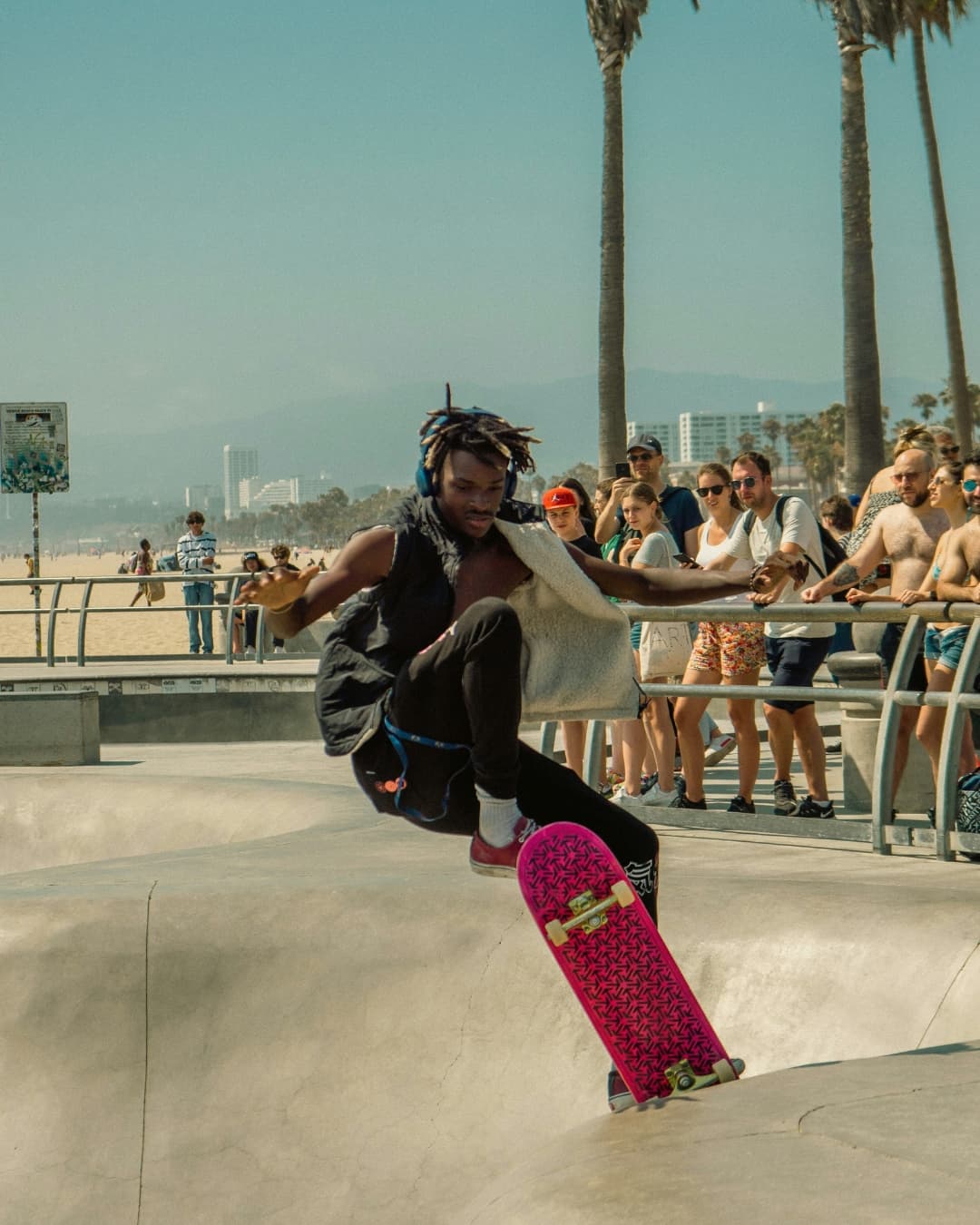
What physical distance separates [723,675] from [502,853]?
3872mm

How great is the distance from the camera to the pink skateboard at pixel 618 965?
406 cm

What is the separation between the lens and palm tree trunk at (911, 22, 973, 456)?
93.7 feet

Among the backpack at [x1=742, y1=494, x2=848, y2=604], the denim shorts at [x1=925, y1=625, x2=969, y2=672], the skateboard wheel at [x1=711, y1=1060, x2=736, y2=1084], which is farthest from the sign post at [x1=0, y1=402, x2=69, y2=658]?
the skateboard wheel at [x1=711, y1=1060, x2=736, y2=1084]

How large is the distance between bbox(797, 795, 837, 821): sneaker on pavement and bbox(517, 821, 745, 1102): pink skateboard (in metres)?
3.34

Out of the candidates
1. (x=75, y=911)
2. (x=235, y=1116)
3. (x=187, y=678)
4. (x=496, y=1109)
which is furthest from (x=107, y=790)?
(x=187, y=678)

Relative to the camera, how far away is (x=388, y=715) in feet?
13.5

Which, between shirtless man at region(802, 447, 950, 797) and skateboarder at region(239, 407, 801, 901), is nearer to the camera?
skateboarder at region(239, 407, 801, 901)

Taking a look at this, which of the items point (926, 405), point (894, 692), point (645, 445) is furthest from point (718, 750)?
point (926, 405)

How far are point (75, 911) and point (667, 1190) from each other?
327cm

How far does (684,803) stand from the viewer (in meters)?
7.99

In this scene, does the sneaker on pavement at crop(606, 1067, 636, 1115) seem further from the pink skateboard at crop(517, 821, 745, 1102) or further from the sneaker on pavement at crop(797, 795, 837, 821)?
the sneaker on pavement at crop(797, 795, 837, 821)

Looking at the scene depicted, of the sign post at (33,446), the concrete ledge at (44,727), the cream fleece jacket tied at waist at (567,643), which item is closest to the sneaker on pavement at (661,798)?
the cream fleece jacket tied at waist at (567,643)

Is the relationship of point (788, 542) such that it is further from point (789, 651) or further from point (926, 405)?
point (926, 405)

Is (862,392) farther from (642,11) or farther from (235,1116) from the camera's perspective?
(235,1116)
